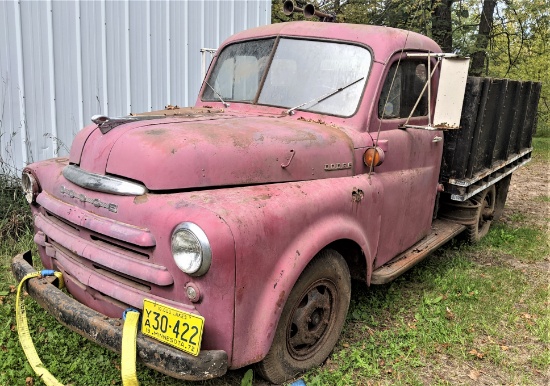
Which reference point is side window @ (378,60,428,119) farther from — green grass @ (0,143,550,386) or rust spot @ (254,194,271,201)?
green grass @ (0,143,550,386)

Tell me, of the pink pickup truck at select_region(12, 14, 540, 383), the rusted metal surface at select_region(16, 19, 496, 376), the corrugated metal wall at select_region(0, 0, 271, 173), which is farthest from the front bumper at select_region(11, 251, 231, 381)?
the corrugated metal wall at select_region(0, 0, 271, 173)

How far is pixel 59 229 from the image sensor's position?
287 centimetres

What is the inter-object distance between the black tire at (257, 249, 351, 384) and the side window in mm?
1296

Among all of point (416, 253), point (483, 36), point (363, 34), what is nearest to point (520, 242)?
point (416, 253)

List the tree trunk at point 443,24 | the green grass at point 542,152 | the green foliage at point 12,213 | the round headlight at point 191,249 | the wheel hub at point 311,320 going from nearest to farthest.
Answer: the round headlight at point 191,249
the wheel hub at point 311,320
the green foliage at point 12,213
the tree trunk at point 443,24
the green grass at point 542,152

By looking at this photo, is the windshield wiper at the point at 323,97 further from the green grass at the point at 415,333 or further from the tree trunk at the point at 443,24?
the tree trunk at the point at 443,24

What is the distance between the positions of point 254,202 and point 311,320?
38.6 inches

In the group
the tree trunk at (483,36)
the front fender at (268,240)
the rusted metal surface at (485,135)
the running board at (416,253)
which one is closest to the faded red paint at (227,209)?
the front fender at (268,240)

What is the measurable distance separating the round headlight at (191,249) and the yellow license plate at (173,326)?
0.70 feet

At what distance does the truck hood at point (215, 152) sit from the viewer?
2555 millimetres

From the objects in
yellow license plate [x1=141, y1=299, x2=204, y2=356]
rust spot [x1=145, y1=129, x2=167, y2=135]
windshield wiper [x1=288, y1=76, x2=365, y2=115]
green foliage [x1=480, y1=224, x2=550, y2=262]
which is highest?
windshield wiper [x1=288, y1=76, x2=365, y2=115]

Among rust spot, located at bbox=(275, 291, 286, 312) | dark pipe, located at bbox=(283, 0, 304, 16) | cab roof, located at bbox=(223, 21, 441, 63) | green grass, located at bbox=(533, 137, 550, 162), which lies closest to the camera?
rust spot, located at bbox=(275, 291, 286, 312)

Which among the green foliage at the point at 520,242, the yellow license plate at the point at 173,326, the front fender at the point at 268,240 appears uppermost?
the front fender at the point at 268,240

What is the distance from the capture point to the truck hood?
2.55m
